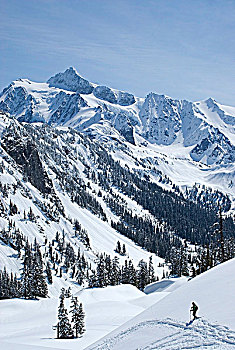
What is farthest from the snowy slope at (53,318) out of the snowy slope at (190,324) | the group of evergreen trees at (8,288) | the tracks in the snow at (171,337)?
the group of evergreen trees at (8,288)

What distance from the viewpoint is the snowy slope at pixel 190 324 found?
18031mm

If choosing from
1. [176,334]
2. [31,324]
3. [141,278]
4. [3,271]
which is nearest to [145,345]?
[176,334]

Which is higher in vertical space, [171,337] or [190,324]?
[190,324]

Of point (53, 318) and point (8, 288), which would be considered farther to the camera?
point (8, 288)

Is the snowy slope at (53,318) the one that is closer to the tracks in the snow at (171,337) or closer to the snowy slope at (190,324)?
the tracks in the snow at (171,337)

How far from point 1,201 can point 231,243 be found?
135006 mm

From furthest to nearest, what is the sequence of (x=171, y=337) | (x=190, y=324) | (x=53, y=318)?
(x=53, y=318) → (x=190, y=324) → (x=171, y=337)

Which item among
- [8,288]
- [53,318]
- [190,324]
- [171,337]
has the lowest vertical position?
[171,337]

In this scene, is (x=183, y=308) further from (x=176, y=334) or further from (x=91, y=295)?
(x=91, y=295)

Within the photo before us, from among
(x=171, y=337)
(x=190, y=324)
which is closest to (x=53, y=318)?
(x=171, y=337)

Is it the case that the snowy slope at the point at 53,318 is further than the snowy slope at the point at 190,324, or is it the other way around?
the snowy slope at the point at 53,318

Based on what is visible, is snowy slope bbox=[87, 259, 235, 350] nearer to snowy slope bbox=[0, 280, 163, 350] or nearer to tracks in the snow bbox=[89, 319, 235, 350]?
tracks in the snow bbox=[89, 319, 235, 350]

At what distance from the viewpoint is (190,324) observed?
798 inches

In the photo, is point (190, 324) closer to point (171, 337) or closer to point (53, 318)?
point (171, 337)
